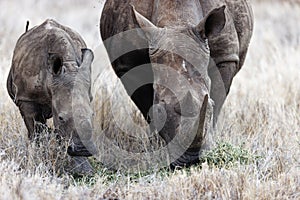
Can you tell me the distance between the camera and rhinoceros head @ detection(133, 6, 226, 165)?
5.97 m

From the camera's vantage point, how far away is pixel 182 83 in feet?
19.9

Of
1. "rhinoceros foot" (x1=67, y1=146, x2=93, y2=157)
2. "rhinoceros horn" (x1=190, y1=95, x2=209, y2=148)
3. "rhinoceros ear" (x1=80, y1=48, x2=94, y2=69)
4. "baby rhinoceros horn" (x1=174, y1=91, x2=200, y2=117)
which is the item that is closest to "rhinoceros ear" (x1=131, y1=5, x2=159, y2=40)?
"rhinoceros ear" (x1=80, y1=48, x2=94, y2=69)

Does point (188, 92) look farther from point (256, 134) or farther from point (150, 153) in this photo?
point (256, 134)

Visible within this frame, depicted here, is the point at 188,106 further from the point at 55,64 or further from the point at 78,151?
the point at 55,64

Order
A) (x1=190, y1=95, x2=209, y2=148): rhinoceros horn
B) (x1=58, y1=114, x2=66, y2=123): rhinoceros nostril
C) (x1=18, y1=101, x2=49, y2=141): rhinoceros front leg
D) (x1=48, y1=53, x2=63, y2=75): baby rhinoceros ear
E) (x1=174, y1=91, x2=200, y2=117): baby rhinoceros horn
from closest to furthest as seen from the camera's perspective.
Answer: (x1=190, y1=95, x2=209, y2=148): rhinoceros horn
(x1=174, y1=91, x2=200, y2=117): baby rhinoceros horn
(x1=58, y1=114, x2=66, y2=123): rhinoceros nostril
(x1=48, y1=53, x2=63, y2=75): baby rhinoceros ear
(x1=18, y1=101, x2=49, y2=141): rhinoceros front leg

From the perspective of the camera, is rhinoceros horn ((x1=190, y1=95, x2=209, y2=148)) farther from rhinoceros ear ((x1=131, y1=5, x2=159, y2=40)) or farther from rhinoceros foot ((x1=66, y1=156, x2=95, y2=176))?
rhinoceros foot ((x1=66, y1=156, x2=95, y2=176))

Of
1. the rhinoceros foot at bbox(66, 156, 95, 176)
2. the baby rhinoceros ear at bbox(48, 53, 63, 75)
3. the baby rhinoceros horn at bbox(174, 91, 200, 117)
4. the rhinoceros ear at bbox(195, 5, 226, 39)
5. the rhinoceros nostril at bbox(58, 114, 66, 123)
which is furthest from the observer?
the rhinoceros foot at bbox(66, 156, 95, 176)

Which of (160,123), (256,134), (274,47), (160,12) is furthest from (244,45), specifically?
(274,47)

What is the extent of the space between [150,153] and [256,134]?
4.44 ft

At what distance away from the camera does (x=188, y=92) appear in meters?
5.97

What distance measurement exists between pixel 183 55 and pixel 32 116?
1.59 m

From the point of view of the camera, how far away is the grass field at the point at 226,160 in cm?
583

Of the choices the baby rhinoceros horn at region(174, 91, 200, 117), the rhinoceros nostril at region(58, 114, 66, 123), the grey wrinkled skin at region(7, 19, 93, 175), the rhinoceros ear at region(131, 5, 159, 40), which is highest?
the rhinoceros ear at region(131, 5, 159, 40)

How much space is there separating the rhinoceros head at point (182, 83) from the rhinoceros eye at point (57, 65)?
Result: 0.74 m
